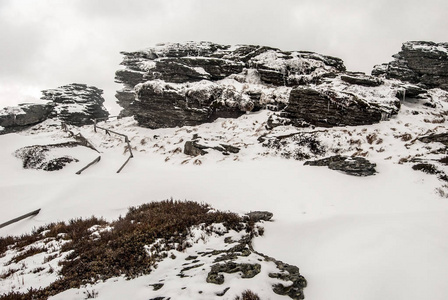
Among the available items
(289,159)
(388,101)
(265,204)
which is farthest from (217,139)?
(388,101)

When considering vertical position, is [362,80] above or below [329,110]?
above

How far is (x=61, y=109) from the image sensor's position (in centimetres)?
3712

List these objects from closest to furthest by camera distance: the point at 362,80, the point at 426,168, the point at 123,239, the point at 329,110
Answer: the point at 123,239, the point at 426,168, the point at 329,110, the point at 362,80

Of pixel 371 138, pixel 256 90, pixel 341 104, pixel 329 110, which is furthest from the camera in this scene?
pixel 256 90

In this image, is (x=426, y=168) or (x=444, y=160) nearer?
(x=426, y=168)

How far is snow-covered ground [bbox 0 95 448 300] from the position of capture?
4.46m

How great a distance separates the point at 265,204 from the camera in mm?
9375

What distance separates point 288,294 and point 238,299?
1.03 meters

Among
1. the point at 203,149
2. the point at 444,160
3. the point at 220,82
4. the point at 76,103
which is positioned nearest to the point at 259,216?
the point at 444,160

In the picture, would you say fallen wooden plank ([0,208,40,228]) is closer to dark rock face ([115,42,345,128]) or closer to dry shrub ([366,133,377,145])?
dark rock face ([115,42,345,128])

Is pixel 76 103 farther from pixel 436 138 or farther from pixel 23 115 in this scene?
pixel 436 138

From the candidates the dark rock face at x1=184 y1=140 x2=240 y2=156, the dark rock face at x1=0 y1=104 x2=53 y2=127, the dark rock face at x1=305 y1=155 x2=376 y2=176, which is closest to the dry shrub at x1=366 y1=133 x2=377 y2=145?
the dark rock face at x1=305 y1=155 x2=376 y2=176

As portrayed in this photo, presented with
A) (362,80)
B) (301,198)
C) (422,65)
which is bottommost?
(301,198)

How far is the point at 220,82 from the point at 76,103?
31.6 m
